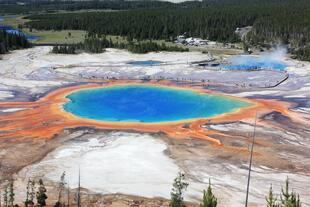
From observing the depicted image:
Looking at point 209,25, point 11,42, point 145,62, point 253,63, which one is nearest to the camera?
point 253,63

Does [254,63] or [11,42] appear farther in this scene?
[11,42]

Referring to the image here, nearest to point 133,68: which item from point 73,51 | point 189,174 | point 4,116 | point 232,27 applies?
point 73,51

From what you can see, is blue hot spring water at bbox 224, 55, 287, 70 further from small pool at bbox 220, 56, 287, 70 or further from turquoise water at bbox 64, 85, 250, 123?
turquoise water at bbox 64, 85, 250, 123

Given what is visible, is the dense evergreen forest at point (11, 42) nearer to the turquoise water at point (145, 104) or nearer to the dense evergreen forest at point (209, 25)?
the dense evergreen forest at point (209, 25)

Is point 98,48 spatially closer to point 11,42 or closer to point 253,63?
point 11,42

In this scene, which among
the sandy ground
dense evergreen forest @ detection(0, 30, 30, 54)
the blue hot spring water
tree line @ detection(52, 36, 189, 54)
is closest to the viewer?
the sandy ground

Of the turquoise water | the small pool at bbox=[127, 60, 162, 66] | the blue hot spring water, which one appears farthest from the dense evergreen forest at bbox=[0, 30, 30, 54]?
the blue hot spring water

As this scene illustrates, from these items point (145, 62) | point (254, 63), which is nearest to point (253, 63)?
point (254, 63)

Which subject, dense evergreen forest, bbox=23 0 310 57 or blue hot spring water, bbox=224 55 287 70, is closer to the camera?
blue hot spring water, bbox=224 55 287 70
